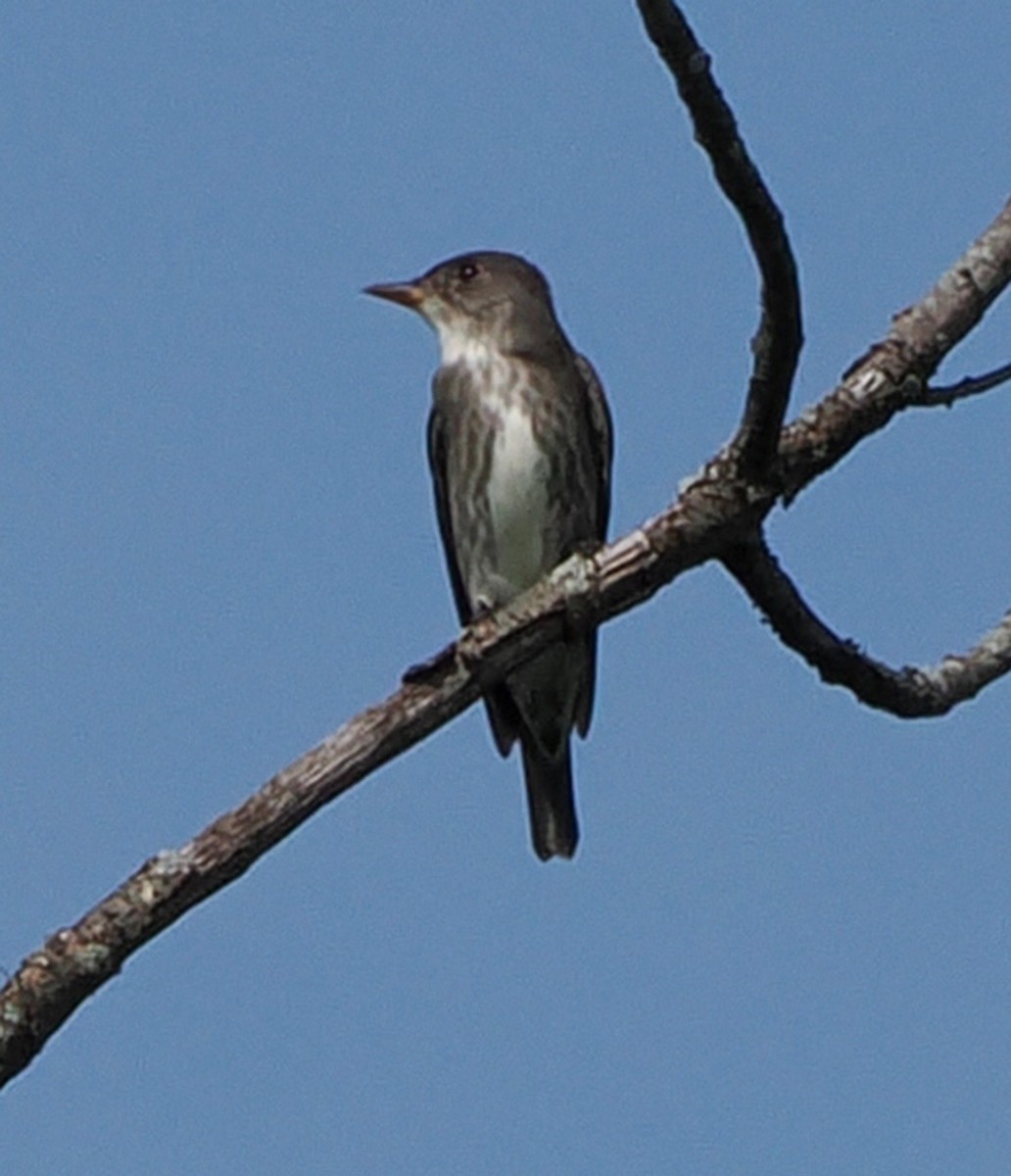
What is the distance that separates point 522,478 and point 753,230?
4190 mm

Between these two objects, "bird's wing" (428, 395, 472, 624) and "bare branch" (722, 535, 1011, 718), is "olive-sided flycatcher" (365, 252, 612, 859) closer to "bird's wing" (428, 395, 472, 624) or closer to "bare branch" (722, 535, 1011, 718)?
"bird's wing" (428, 395, 472, 624)

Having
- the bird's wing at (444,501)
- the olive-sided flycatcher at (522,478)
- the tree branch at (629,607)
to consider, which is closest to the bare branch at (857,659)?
the tree branch at (629,607)

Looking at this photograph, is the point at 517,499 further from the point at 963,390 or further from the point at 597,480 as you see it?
the point at 963,390

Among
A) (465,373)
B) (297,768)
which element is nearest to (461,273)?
(465,373)

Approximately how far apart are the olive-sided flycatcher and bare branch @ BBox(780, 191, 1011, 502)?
3.32m

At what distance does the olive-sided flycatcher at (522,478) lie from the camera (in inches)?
340

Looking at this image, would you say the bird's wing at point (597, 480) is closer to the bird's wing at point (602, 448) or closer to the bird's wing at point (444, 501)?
the bird's wing at point (602, 448)

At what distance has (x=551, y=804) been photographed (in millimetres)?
8688

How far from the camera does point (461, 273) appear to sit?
9.37 m

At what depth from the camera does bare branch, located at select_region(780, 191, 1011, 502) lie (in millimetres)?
5020

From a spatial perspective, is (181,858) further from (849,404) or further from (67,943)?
(849,404)

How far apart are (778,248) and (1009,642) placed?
134cm

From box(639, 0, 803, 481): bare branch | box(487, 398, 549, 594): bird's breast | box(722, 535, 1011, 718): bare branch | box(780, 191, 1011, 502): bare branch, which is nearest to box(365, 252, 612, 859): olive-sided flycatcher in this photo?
box(487, 398, 549, 594): bird's breast

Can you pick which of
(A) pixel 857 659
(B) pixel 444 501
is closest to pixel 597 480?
(B) pixel 444 501
